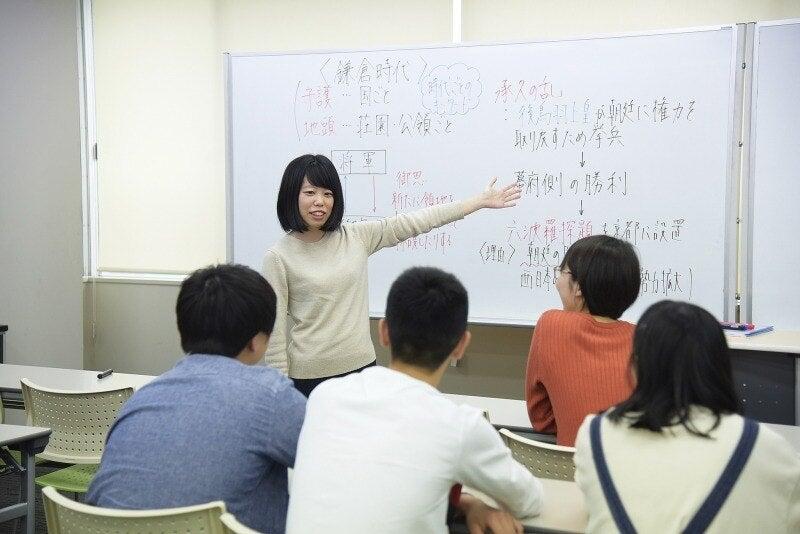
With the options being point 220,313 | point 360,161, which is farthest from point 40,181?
point 220,313

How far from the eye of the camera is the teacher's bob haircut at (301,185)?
287cm

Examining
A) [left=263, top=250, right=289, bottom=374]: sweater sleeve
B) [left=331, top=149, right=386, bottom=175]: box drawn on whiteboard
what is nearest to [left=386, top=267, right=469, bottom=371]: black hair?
[left=263, top=250, right=289, bottom=374]: sweater sleeve

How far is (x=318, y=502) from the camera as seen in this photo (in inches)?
53.0

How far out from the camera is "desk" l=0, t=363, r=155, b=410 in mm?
3131

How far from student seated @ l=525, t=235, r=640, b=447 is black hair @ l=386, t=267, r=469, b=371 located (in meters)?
0.64

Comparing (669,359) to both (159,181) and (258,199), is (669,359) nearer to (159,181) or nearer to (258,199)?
(258,199)

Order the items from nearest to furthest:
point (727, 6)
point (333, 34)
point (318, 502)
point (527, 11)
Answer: point (318, 502) → point (727, 6) → point (527, 11) → point (333, 34)

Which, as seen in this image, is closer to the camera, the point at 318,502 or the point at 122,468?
the point at 318,502

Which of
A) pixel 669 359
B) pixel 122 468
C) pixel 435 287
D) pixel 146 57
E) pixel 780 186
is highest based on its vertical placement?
pixel 146 57

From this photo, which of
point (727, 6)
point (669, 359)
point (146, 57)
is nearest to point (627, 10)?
point (727, 6)

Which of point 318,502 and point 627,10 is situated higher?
point 627,10

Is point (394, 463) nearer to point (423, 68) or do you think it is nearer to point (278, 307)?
point (278, 307)

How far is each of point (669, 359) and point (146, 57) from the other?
4692 mm

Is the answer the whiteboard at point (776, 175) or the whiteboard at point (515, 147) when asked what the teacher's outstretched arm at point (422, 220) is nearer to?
the whiteboard at point (515, 147)
